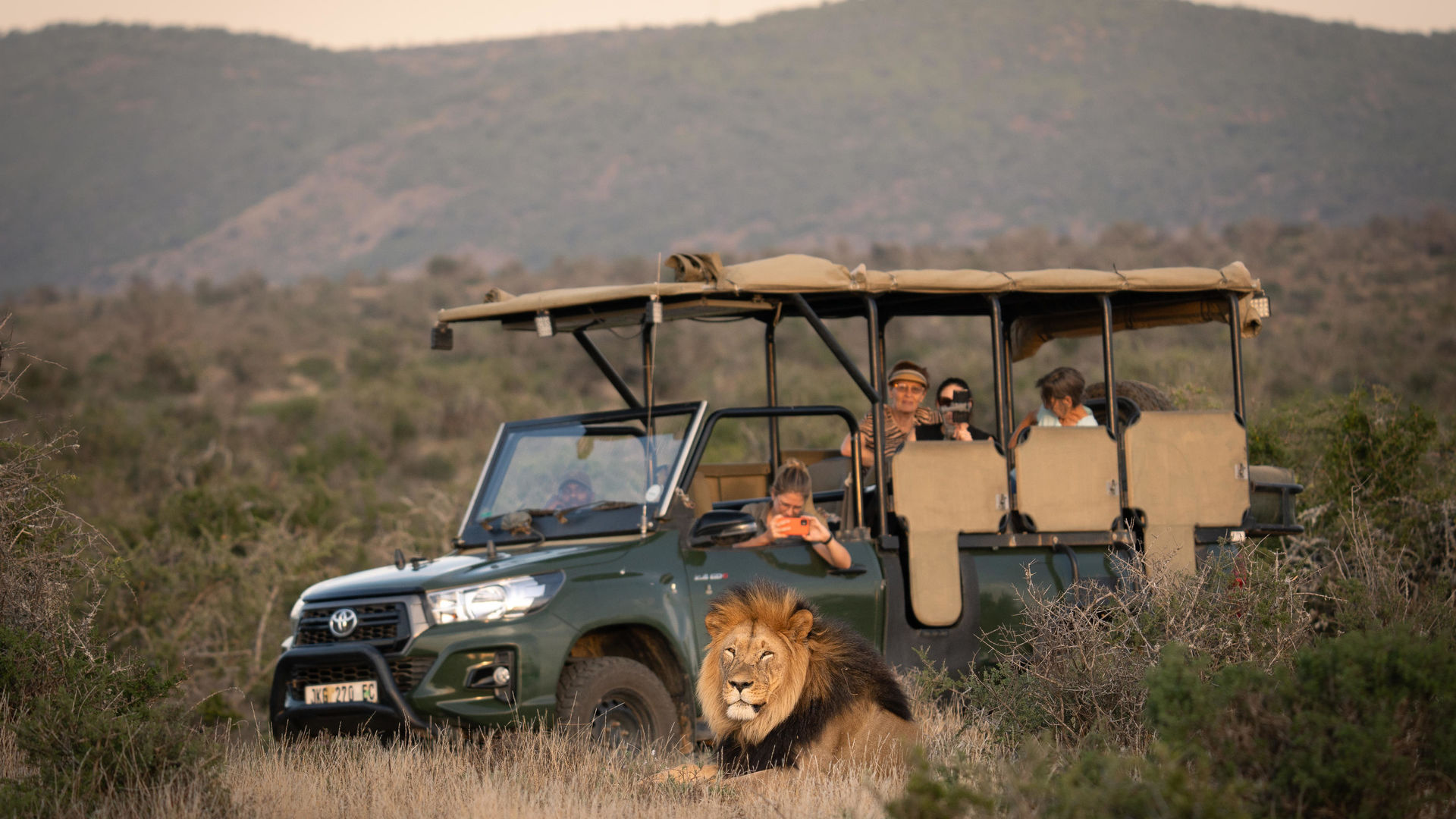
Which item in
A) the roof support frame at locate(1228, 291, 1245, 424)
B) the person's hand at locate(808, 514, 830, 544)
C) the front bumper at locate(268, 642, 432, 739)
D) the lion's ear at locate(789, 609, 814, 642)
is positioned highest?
the roof support frame at locate(1228, 291, 1245, 424)

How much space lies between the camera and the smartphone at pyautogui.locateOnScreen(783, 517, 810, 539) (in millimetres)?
6691

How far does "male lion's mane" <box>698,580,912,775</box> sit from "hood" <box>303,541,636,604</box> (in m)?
1.30

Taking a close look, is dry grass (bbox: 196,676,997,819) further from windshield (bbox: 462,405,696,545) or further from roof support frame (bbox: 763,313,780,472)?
roof support frame (bbox: 763,313,780,472)

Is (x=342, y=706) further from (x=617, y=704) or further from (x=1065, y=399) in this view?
(x=1065, y=399)

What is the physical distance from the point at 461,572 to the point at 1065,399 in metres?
3.53

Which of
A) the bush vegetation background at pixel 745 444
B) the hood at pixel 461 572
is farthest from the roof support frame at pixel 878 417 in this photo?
the hood at pixel 461 572

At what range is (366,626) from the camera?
20.3 ft

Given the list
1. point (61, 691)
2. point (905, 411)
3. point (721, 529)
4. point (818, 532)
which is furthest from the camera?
point (905, 411)

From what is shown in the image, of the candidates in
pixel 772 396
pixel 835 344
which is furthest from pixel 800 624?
pixel 772 396

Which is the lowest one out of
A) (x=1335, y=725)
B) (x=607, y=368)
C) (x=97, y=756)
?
(x=97, y=756)

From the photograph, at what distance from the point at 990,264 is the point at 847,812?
3707cm

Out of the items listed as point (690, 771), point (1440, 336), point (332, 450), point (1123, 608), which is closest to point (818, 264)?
point (1123, 608)

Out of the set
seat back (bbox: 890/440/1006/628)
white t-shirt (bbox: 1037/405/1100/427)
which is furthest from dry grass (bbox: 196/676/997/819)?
white t-shirt (bbox: 1037/405/1100/427)

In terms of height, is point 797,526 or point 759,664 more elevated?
point 797,526
